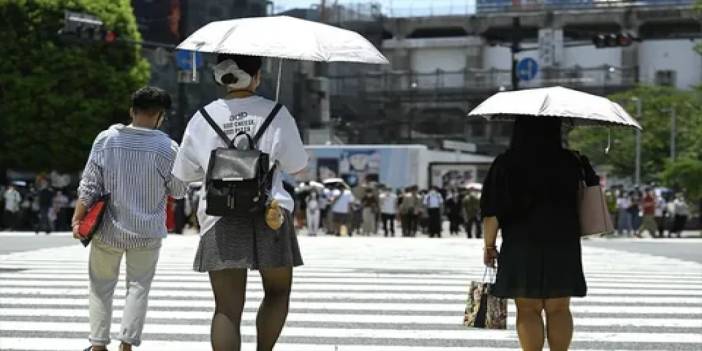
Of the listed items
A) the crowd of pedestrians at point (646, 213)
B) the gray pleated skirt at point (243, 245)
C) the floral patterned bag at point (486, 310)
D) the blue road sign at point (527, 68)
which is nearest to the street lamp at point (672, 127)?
the blue road sign at point (527, 68)

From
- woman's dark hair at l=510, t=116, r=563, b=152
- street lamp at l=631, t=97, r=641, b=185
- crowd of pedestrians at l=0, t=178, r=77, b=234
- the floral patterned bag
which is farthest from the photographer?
street lamp at l=631, t=97, r=641, b=185

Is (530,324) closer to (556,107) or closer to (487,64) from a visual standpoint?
(556,107)

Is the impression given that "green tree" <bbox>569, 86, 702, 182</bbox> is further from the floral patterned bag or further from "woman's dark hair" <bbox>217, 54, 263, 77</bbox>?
"woman's dark hair" <bbox>217, 54, 263, 77</bbox>

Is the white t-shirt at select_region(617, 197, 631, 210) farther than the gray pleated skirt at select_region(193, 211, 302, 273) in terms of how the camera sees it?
Yes

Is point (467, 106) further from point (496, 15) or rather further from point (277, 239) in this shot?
point (277, 239)

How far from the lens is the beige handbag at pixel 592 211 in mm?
5824

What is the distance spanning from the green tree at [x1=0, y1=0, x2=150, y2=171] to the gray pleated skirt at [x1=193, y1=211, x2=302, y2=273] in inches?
1212

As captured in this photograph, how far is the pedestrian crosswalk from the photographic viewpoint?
27.0ft

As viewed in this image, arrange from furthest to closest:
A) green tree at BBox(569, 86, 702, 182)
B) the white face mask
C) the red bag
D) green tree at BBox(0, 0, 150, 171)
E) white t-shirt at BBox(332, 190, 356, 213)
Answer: green tree at BBox(569, 86, 702, 182) < green tree at BBox(0, 0, 150, 171) < white t-shirt at BBox(332, 190, 356, 213) < the red bag < the white face mask

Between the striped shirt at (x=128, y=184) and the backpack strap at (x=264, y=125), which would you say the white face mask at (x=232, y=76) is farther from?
the striped shirt at (x=128, y=184)

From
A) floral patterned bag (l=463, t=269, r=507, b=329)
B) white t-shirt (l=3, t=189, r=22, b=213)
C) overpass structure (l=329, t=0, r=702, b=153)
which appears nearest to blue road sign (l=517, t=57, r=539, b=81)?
overpass structure (l=329, t=0, r=702, b=153)

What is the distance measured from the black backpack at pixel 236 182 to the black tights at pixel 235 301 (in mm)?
319

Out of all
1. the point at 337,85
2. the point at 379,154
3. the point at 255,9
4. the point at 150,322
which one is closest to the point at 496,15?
the point at 337,85

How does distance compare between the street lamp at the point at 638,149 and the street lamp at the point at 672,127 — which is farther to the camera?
the street lamp at the point at 672,127
